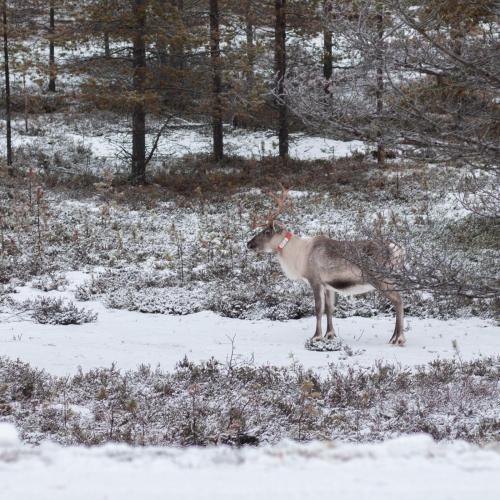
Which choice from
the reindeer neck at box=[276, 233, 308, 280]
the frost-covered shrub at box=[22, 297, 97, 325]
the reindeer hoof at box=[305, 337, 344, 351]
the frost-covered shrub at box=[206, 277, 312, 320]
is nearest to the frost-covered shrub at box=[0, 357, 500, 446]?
the reindeer hoof at box=[305, 337, 344, 351]

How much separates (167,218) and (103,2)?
7.47m

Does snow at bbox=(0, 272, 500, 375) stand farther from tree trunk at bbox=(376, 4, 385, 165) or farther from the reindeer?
tree trunk at bbox=(376, 4, 385, 165)

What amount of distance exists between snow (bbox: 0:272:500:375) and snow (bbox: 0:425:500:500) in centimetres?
646

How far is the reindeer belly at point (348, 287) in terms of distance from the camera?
912cm

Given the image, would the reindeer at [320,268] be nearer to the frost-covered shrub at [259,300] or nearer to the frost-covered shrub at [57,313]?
the frost-covered shrub at [259,300]

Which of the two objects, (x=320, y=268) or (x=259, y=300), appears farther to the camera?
(x=259, y=300)

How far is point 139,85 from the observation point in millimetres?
20203

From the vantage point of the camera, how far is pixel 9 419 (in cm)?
557

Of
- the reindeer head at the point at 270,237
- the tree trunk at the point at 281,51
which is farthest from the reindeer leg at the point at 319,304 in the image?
the tree trunk at the point at 281,51

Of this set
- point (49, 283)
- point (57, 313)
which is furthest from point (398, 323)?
point (49, 283)

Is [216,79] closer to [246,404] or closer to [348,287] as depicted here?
[348,287]

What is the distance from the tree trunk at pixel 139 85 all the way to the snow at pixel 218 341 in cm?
1010

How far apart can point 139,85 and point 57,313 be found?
11663 millimetres

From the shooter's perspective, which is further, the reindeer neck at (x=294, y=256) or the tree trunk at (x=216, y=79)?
the tree trunk at (x=216, y=79)
